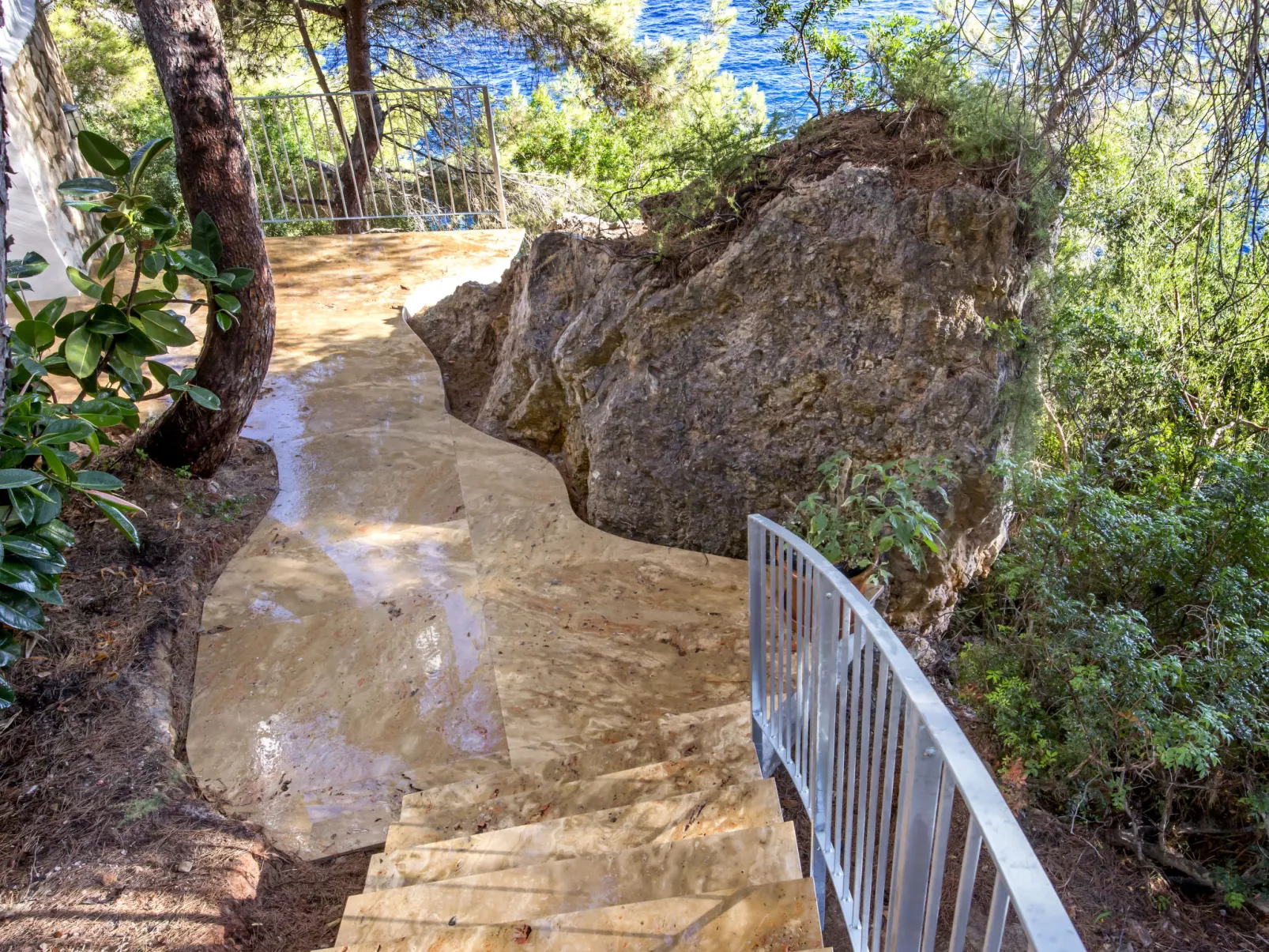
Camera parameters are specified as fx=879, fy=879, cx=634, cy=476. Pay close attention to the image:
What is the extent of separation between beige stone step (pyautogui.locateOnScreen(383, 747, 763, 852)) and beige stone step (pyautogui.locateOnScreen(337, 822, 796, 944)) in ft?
1.15

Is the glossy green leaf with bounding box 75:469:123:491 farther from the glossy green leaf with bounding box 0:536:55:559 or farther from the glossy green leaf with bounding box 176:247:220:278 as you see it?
the glossy green leaf with bounding box 176:247:220:278

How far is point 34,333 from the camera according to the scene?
10.7 ft

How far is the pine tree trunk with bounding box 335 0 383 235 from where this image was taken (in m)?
8.62

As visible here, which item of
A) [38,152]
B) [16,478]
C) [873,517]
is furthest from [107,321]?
[38,152]

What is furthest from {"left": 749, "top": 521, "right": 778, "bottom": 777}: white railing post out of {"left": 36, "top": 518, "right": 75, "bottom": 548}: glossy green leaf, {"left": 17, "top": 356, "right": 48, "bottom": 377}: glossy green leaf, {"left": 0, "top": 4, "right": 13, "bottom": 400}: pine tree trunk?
{"left": 17, "top": 356, "right": 48, "bottom": 377}: glossy green leaf

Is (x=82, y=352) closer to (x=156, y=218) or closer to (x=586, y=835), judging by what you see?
(x=156, y=218)

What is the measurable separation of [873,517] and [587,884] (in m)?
1.84

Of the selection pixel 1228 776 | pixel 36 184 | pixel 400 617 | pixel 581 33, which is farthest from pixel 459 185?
pixel 1228 776

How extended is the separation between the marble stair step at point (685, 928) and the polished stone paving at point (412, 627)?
3.56 ft

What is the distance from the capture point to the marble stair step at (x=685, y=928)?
163 cm

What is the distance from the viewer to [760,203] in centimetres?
403

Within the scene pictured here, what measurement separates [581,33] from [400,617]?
22.8ft

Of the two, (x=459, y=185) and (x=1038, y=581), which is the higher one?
(x=459, y=185)

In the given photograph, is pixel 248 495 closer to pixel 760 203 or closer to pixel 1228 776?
pixel 760 203
